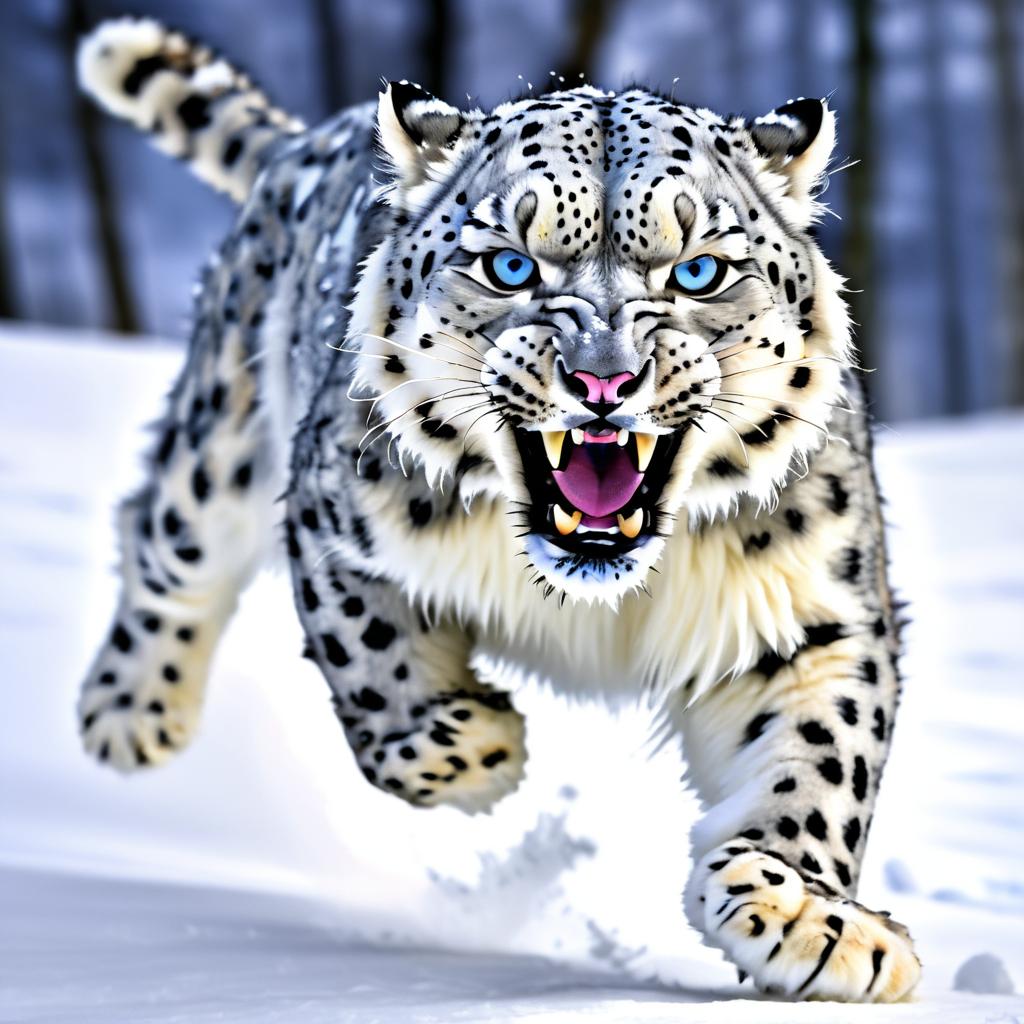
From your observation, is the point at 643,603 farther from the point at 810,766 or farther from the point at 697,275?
the point at 697,275

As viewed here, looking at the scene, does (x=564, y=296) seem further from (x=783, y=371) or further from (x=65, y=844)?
(x=65, y=844)

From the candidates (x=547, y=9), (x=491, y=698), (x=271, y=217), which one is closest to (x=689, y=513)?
(x=491, y=698)

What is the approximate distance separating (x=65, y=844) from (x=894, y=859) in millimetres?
1992

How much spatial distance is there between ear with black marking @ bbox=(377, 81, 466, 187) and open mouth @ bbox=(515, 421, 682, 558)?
62 centimetres

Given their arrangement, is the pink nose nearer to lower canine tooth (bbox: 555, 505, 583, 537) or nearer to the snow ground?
lower canine tooth (bbox: 555, 505, 583, 537)

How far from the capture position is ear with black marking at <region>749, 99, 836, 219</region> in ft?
11.8

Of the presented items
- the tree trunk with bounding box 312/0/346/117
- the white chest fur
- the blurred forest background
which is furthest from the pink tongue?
the blurred forest background

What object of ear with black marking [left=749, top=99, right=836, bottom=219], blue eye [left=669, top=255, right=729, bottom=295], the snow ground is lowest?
the snow ground

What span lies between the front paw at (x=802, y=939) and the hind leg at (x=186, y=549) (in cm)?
211

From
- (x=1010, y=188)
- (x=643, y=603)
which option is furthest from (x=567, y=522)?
(x=1010, y=188)

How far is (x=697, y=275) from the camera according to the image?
337 centimetres

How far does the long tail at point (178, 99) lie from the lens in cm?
579

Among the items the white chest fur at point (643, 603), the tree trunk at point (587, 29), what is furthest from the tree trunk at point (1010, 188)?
the white chest fur at point (643, 603)

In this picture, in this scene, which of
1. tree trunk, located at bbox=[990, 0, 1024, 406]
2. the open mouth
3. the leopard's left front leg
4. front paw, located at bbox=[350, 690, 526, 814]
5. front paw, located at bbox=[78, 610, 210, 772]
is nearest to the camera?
the leopard's left front leg
